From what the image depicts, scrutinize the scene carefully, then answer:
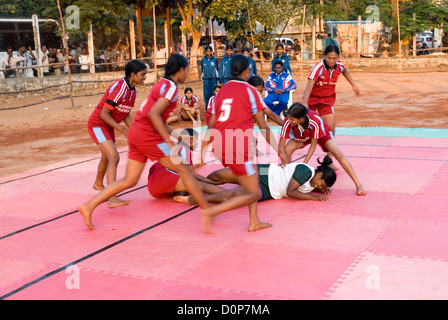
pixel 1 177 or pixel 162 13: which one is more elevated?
pixel 162 13

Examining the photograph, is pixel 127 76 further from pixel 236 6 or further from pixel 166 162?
pixel 236 6

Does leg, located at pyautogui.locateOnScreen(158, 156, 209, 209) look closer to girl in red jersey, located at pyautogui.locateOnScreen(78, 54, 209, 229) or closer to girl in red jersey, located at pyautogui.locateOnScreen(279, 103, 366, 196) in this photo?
girl in red jersey, located at pyautogui.locateOnScreen(78, 54, 209, 229)

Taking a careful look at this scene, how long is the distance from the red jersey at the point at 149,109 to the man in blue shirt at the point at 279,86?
22.8 ft

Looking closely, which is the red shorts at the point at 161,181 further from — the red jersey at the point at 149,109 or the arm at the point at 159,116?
the arm at the point at 159,116

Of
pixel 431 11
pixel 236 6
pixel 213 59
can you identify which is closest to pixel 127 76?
pixel 213 59

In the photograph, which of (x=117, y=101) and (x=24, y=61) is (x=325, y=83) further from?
(x=24, y=61)

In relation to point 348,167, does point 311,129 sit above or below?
above

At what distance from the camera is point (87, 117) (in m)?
16.1

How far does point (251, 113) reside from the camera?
5301 millimetres

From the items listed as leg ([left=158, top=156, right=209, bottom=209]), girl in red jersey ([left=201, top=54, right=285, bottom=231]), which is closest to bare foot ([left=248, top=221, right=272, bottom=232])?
girl in red jersey ([left=201, top=54, right=285, bottom=231])

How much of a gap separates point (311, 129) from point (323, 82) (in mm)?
1583

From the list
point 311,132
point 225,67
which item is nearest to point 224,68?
point 225,67

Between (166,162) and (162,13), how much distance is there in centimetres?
2149

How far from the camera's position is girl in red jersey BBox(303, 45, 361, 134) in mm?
7922
